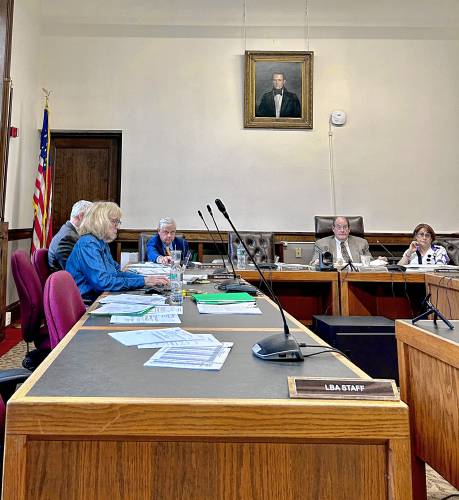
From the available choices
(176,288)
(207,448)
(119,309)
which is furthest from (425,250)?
(207,448)

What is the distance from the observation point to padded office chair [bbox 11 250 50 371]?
2.00 metres

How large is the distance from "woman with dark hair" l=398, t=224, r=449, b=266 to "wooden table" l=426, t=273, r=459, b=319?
1.04 m

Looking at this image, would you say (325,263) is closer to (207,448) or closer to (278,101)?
(207,448)

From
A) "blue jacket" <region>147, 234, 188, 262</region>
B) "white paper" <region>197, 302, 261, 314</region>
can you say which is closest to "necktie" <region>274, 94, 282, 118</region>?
"blue jacket" <region>147, 234, 188, 262</region>

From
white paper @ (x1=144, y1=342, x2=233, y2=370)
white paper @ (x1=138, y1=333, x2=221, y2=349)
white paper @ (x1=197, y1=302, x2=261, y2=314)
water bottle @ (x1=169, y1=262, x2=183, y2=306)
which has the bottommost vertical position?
white paper @ (x1=144, y1=342, x2=233, y2=370)

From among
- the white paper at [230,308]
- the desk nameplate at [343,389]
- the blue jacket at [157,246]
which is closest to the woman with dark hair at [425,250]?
the blue jacket at [157,246]

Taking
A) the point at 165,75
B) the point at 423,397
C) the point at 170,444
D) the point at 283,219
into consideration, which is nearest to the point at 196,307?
the point at 423,397

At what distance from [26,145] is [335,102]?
3.82m

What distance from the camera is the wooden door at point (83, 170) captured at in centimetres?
536

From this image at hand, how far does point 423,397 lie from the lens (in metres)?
1.25

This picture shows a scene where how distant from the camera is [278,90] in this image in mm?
5211

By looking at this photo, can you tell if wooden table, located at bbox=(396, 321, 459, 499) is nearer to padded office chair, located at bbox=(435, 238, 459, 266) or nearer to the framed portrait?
padded office chair, located at bbox=(435, 238, 459, 266)

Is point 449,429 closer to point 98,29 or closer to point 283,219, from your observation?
point 283,219

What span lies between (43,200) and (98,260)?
2.97m
